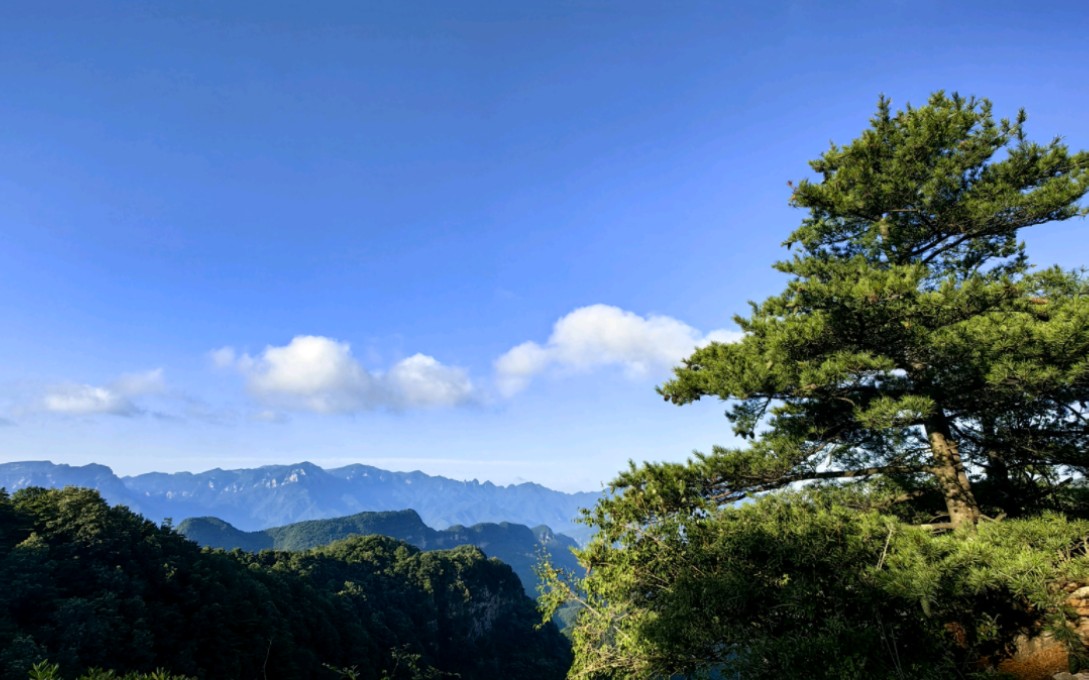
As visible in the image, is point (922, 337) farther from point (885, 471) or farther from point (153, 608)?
point (153, 608)

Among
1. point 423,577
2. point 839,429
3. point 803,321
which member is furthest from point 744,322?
point 423,577

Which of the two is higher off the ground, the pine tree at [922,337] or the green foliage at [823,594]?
the pine tree at [922,337]

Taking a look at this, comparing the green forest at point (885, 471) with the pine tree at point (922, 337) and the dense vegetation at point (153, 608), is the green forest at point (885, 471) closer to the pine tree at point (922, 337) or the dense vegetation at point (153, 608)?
the pine tree at point (922, 337)

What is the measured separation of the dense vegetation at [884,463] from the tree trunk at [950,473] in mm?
46

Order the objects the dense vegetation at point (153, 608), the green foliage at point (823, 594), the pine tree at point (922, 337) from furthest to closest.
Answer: the dense vegetation at point (153, 608)
the pine tree at point (922, 337)
the green foliage at point (823, 594)

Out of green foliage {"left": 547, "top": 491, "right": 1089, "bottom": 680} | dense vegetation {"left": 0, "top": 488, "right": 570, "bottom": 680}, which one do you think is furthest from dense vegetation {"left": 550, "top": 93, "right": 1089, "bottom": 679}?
dense vegetation {"left": 0, "top": 488, "right": 570, "bottom": 680}

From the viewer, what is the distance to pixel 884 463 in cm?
1046

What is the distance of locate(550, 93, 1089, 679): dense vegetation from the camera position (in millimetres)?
6906

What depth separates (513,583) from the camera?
4845 inches

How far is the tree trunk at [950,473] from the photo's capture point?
938 cm

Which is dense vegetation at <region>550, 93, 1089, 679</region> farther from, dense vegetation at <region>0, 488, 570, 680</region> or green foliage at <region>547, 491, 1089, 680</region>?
dense vegetation at <region>0, 488, 570, 680</region>

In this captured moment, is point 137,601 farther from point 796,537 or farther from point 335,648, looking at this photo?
point 796,537

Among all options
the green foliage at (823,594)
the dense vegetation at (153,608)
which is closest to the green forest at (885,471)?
the green foliage at (823,594)

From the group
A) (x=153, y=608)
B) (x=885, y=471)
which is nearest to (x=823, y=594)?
(x=885, y=471)
